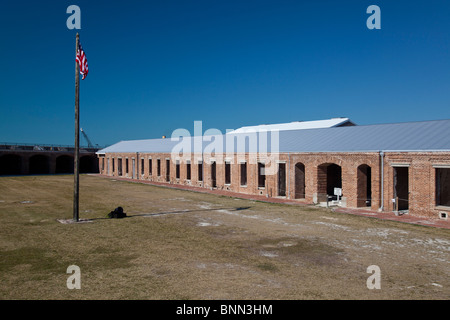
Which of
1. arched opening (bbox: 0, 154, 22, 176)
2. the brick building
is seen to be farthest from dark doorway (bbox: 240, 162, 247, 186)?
arched opening (bbox: 0, 154, 22, 176)

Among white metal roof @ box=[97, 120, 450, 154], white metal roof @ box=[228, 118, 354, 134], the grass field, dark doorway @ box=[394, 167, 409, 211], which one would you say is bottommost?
the grass field

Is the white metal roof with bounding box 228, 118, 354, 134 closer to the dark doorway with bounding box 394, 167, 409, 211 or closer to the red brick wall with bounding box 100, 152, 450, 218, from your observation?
the red brick wall with bounding box 100, 152, 450, 218

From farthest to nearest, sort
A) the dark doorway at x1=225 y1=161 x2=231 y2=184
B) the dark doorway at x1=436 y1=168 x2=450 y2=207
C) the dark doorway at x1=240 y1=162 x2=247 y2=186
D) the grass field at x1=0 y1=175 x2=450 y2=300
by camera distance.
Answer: the dark doorway at x1=225 y1=161 x2=231 y2=184 → the dark doorway at x1=240 y1=162 x2=247 y2=186 → the dark doorway at x1=436 y1=168 x2=450 y2=207 → the grass field at x1=0 y1=175 x2=450 y2=300

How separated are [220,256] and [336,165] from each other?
49.7ft

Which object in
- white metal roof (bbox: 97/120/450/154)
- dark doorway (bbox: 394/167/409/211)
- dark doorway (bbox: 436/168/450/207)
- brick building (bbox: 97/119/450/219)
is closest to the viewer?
brick building (bbox: 97/119/450/219)

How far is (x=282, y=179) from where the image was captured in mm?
24172

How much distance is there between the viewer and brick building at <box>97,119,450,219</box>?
637 inches

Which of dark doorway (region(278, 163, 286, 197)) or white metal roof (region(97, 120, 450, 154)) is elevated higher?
white metal roof (region(97, 120, 450, 154))

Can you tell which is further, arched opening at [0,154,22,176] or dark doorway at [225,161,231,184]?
arched opening at [0,154,22,176]

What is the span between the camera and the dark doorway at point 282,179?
24.0m

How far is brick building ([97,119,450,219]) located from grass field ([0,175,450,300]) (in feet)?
8.80
